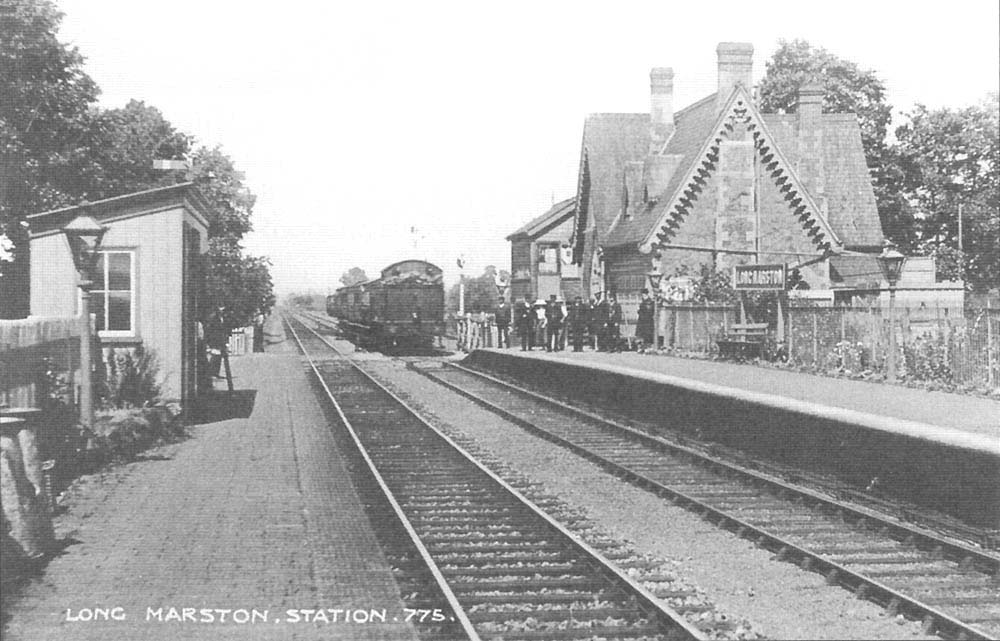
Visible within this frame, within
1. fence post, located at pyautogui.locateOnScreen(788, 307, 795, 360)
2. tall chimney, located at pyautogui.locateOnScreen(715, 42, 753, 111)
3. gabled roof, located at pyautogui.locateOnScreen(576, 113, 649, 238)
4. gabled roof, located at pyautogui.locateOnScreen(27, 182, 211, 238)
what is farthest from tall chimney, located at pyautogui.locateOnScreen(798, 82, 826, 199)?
gabled roof, located at pyautogui.locateOnScreen(27, 182, 211, 238)

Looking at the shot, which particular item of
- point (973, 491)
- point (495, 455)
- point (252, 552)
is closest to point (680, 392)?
point (495, 455)

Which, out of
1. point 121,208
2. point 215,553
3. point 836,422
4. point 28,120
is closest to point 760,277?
point 836,422

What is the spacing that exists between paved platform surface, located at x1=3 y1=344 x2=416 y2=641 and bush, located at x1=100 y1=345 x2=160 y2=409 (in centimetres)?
162

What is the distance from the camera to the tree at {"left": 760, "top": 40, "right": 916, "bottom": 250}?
50.6 metres

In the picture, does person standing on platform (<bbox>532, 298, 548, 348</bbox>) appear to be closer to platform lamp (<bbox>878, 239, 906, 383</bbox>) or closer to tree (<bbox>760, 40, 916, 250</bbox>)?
platform lamp (<bbox>878, 239, 906, 383</bbox>)

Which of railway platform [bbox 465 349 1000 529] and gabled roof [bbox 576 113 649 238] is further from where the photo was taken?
gabled roof [bbox 576 113 649 238]

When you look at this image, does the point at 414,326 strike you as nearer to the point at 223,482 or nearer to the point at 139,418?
the point at 139,418

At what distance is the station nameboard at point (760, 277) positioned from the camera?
2320 centimetres

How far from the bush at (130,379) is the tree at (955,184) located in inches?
1400

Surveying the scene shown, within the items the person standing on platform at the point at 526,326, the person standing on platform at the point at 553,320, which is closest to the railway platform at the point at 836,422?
the person standing on platform at the point at 553,320

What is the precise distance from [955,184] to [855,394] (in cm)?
3433

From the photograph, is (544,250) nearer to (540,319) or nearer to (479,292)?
(540,319)

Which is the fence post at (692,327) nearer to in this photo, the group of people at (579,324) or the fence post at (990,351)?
the group of people at (579,324)

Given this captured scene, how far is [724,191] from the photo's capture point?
35469mm
